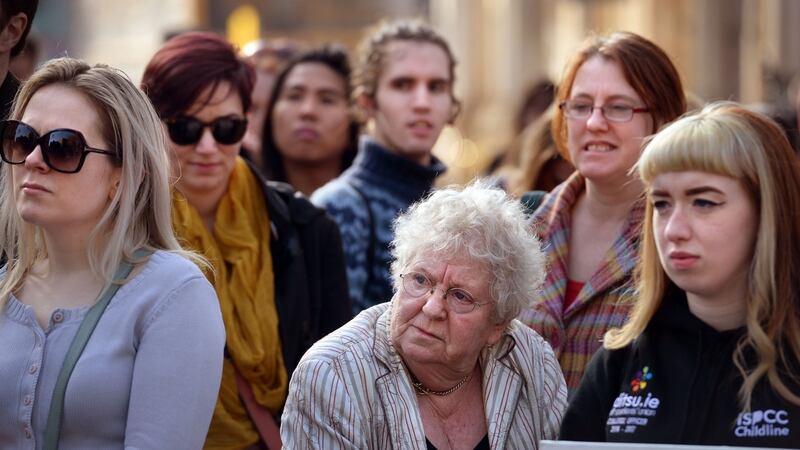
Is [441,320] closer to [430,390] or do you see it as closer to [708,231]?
[430,390]

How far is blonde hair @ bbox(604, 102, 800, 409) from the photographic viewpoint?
427 cm

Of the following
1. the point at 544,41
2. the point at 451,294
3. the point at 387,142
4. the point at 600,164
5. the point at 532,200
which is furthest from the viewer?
the point at 544,41

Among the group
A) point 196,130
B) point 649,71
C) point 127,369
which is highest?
point 649,71

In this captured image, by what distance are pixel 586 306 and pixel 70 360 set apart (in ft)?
6.32

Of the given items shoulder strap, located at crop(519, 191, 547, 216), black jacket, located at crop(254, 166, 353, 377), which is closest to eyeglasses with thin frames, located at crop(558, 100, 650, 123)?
shoulder strap, located at crop(519, 191, 547, 216)

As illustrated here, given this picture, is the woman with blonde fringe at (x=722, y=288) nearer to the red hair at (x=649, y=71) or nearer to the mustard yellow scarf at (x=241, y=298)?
the red hair at (x=649, y=71)

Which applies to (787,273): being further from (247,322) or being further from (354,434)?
(247,322)

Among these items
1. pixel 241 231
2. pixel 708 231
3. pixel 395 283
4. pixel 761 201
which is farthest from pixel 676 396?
pixel 241 231

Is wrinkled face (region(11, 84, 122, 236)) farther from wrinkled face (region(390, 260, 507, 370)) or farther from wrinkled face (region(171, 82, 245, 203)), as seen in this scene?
wrinkled face (region(171, 82, 245, 203))

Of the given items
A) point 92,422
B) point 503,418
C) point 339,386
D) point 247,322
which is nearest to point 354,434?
point 339,386

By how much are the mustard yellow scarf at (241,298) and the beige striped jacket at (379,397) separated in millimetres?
931

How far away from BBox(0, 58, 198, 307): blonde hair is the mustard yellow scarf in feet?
A: 3.51

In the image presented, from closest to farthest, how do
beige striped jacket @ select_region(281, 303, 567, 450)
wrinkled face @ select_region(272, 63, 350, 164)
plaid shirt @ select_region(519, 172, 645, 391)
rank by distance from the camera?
1. beige striped jacket @ select_region(281, 303, 567, 450)
2. plaid shirt @ select_region(519, 172, 645, 391)
3. wrinkled face @ select_region(272, 63, 350, 164)

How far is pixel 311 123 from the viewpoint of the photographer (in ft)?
27.5
